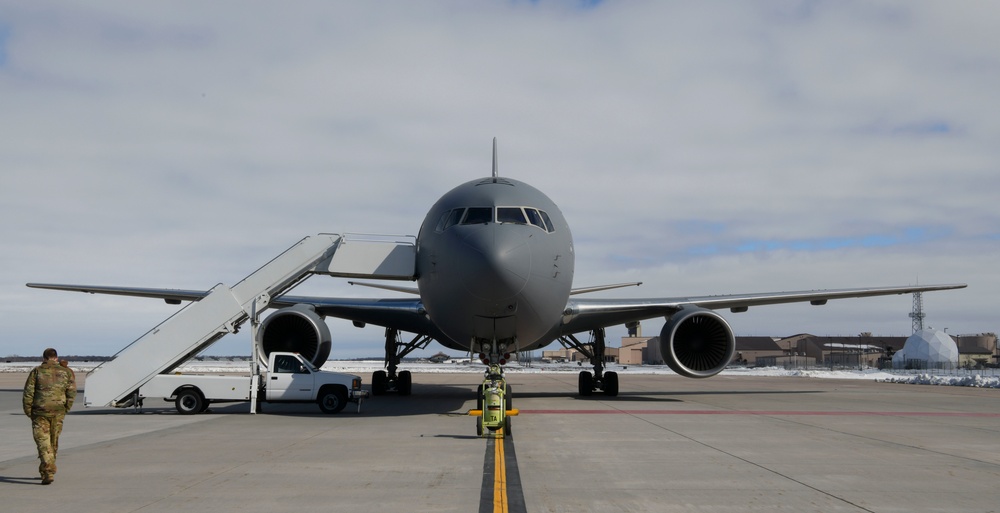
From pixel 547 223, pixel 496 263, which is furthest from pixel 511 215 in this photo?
pixel 496 263

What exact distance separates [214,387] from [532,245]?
805cm

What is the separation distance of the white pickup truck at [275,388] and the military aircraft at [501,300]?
3.54 ft

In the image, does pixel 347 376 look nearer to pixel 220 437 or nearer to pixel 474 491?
pixel 220 437

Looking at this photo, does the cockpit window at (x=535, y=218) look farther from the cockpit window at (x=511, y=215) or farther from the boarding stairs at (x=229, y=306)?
the boarding stairs at (x=229, y=306)

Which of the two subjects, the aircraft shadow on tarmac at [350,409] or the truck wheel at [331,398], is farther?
the truck wheel at [331,398]

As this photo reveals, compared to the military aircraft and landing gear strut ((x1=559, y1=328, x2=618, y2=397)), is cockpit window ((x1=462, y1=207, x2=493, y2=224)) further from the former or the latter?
landing gear strut ((x1=559, y1=328, x2=618, y2=397))

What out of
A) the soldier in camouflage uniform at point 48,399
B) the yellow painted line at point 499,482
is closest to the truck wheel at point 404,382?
the yellow painted line at point 499,482

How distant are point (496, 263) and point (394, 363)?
11.9 m

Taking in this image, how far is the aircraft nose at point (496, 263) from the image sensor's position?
41.4ft

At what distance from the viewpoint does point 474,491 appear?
7.17 m

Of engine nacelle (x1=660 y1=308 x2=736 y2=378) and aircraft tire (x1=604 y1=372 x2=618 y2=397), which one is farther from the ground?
engine nacelle (x1=660 y1=308 x2=736 y2=378)

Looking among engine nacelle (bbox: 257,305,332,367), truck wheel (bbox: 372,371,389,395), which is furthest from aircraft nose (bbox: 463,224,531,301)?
truck wheel (bbox: 372,371,389,395)

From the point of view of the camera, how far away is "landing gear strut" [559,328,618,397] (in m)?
22.5

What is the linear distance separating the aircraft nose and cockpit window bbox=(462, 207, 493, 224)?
43 cm
